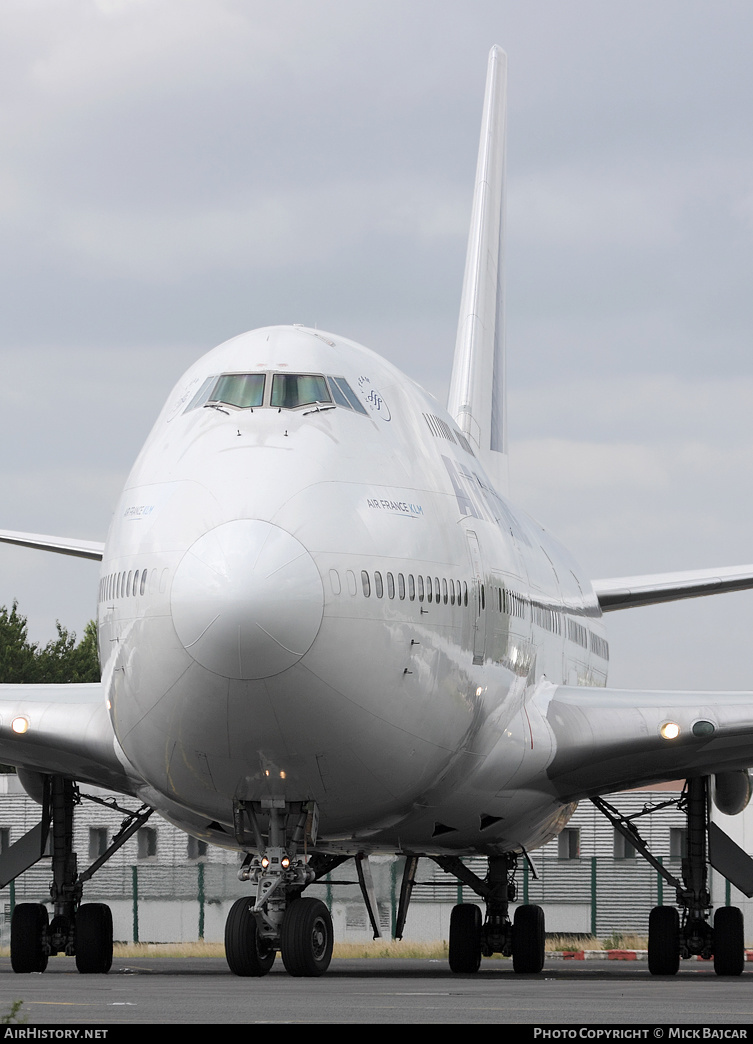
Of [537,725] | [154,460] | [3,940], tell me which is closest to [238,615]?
[154,460]

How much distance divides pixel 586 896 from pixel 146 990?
72.2 feet

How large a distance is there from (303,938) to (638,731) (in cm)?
540

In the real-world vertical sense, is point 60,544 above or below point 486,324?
below

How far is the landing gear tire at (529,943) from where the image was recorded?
21141 millimetres

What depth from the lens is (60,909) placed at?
19672 mm

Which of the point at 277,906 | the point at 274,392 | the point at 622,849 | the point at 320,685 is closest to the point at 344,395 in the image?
the point at 274,392

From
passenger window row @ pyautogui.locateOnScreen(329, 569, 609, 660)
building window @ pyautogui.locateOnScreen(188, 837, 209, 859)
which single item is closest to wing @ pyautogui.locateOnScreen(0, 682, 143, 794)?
passenger window row @ pyautogui.locateOnScreen(329, 569, 609, 660)

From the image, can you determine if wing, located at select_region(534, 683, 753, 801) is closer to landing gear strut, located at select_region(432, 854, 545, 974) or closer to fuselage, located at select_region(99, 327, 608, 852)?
fuselage, located at select_region(99, 327, 608, 852)

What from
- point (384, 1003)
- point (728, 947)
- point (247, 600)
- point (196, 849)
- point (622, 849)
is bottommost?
point (728, 947)

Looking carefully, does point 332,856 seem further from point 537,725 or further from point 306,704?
point 306,704

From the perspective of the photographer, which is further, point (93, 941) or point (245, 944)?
point (93, 941)

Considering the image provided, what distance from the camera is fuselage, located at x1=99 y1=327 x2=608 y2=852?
1342 cm

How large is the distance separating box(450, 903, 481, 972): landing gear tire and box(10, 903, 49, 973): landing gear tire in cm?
527

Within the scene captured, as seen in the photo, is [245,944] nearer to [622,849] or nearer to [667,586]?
[667,586]
